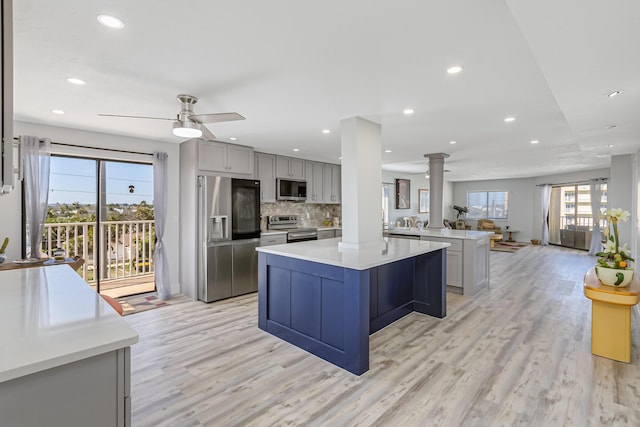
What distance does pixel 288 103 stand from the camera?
304cm

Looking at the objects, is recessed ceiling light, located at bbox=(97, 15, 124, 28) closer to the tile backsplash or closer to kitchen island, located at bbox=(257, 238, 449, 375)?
kitchen island, located at bbox=(257, 238, 449, 375)

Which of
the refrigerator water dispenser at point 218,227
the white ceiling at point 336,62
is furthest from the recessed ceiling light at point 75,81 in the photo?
the refrigerator water dispenser at point 218,227

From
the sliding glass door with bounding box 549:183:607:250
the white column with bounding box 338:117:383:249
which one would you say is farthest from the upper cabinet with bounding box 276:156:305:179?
the sliding glass door with bounding box 549:183:607:250

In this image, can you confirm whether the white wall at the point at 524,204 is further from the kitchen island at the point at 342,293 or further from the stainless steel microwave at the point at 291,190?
the kitchen island at the point at 342,293

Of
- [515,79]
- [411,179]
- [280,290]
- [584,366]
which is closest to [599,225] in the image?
[411,179]

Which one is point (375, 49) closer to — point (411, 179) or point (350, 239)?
point (350, 239)

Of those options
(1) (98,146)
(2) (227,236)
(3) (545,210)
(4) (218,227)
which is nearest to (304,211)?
(2) (227,236)

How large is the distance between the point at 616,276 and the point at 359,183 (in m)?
2.49

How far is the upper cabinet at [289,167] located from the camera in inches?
231

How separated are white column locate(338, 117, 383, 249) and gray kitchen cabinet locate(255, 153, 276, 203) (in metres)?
2.38

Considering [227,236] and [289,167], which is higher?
[289,167]

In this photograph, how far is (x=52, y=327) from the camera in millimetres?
1121

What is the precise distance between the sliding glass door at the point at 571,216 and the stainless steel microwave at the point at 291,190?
27.6ft

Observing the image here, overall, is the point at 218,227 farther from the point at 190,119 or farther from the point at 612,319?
the point at 612,319
